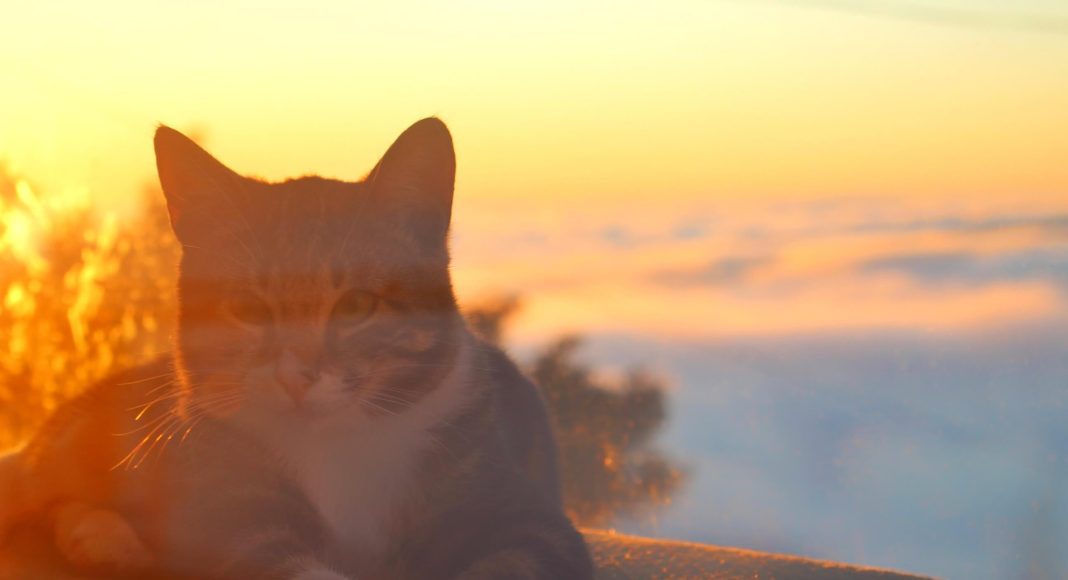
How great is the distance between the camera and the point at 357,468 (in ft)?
5.02

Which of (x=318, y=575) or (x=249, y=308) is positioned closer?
(x=318, y=575)

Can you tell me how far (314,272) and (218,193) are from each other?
223mm

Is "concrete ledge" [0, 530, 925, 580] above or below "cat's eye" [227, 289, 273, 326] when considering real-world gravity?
below

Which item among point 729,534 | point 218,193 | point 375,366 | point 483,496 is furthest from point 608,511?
point 218,193

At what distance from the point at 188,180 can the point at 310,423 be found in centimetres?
43

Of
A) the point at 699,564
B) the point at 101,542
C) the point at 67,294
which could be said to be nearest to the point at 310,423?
the point at 101,542

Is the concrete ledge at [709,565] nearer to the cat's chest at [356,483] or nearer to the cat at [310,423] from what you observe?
the cat at [310,423]

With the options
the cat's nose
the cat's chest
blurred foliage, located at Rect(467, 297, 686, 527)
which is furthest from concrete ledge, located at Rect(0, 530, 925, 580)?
the cat's nose

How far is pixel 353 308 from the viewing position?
4.96 feet

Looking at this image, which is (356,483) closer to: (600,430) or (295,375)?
(295,375)

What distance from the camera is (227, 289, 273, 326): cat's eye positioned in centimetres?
153

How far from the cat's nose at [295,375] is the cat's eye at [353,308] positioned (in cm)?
10

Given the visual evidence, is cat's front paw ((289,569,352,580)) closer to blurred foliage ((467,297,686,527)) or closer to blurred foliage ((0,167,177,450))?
blurred foliage ((467,297,686,527))

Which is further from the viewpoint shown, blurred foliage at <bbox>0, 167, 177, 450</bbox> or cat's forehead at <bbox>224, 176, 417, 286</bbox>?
blurred foliage at <bbox>0, 167, 177, 450</bbox>
